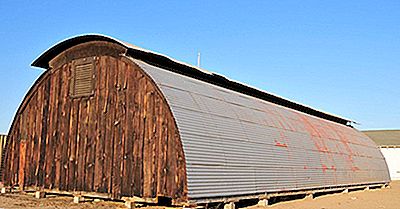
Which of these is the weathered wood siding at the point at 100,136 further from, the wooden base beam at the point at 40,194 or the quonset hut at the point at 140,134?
the wooden base beam at the point at 40,194

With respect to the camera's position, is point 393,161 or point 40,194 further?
point 393,161

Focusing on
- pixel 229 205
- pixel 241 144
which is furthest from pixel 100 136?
pixel 229 205

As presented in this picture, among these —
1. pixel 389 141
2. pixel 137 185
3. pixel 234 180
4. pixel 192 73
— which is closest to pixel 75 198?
pixel 137 185

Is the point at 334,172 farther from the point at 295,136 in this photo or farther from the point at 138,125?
the point at 138,125

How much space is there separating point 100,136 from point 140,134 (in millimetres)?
1930

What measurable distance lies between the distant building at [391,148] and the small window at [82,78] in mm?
44018

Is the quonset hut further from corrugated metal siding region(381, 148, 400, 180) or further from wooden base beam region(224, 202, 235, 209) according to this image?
corrugated metal siding region(381, 148, 400, 180)

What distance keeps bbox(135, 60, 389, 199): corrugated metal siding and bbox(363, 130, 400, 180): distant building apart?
91.4ft

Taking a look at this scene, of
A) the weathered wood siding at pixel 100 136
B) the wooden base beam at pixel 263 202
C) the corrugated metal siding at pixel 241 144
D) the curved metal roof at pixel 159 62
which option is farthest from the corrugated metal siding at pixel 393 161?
the weathered wood siding at pixel 100 136

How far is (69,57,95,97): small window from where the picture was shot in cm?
1698

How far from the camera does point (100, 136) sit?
16172 mm

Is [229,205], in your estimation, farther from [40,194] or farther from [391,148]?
[391,148]

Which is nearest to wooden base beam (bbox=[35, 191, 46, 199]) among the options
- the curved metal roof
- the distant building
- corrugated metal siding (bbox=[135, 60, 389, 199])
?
the curved metal roof

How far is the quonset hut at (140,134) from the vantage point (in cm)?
1412
